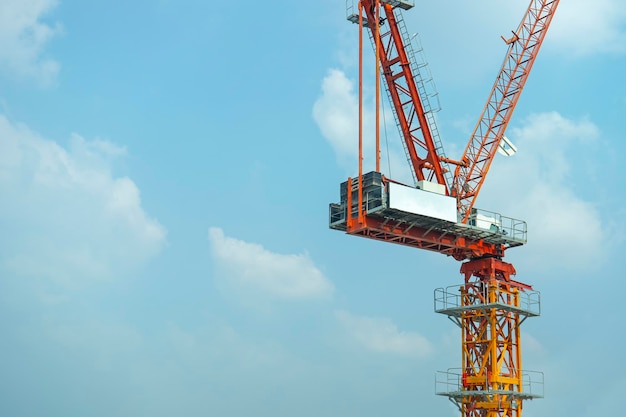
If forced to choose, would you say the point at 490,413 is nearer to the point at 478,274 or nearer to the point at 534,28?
the point at 478,274

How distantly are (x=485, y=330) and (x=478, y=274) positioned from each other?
5.79 meters

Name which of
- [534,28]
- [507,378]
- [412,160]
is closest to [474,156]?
[412,160]

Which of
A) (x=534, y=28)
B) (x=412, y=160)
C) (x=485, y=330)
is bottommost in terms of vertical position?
(x=485, y=330)

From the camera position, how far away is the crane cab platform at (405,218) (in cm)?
8856

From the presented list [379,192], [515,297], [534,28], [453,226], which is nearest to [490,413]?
[515,297]

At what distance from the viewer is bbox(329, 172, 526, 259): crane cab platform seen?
291 ft

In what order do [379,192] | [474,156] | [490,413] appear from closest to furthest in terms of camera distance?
[379,192]
[490,413]
[474,156]

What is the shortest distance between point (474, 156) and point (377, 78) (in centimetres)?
1534

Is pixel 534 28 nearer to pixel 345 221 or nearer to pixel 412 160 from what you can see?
pixel 412 160

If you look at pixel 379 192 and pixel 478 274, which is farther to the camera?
pixel 478 274

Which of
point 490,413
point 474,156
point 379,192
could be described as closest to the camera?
point 379,192

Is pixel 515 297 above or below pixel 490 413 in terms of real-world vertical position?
above

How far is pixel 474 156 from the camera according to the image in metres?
102

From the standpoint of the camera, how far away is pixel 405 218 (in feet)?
295
